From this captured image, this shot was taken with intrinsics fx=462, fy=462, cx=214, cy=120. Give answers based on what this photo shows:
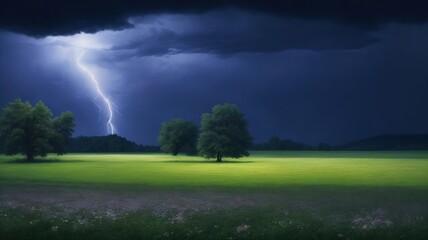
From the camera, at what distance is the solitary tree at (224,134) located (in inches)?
3804

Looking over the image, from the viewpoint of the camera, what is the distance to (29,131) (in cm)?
10225

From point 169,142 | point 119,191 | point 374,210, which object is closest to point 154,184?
point 119,191

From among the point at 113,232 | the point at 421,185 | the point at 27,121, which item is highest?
the point at 27,121

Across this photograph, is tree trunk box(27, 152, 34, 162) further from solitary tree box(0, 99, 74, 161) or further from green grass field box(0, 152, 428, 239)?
green grass field box(0, 152, 428, 239)

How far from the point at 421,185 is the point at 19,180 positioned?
40.8m

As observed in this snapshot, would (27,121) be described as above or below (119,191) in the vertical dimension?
above

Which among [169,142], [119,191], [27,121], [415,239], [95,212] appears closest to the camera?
[415,239]

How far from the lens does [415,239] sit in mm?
26891

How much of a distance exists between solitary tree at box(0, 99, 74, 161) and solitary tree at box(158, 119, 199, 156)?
3448cm

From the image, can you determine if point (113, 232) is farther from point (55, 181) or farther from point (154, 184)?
point (55, 181)

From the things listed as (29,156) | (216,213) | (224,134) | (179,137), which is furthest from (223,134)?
(216,213)

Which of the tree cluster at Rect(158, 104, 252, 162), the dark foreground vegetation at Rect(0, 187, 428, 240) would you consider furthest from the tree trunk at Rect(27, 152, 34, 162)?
the dark foreground vegetation at Rect(0, 187, 428, 240)

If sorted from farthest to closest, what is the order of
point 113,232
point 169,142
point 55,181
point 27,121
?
point 169,142, point 27,121, point 55,181, point 113,232

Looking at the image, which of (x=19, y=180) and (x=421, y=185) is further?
(x=19, y=180)
